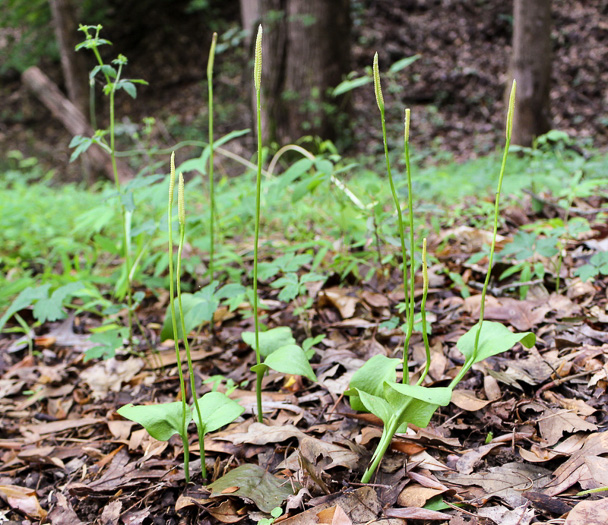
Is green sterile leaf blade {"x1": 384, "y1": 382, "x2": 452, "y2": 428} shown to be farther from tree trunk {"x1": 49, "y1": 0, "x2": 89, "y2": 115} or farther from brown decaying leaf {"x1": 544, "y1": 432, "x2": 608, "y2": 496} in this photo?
tree trunk {"x1": 49, "y1": 0, "x2": 89, "y2": 115}

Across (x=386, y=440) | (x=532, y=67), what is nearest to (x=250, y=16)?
(x=532, y=67)

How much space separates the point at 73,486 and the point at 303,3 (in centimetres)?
501

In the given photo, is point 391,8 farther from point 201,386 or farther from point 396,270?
point 201,386

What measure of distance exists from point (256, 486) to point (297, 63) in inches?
189

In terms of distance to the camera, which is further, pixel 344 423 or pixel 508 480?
pixel 344 423

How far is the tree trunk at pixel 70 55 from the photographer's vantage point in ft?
21.1

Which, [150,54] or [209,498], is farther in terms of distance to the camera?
[150,54]

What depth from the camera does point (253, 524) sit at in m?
0.97

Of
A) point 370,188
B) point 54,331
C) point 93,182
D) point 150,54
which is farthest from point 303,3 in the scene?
point 150,54

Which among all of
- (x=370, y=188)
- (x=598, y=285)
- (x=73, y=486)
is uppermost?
(x=370, y=188)

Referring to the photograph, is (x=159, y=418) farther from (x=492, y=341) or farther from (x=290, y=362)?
(x=492, y=341)

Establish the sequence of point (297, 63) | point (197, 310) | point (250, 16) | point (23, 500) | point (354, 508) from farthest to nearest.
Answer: point (250, 16) < point (297, 63) < point (197, 310) < point (23, 500) < point (354, 508)

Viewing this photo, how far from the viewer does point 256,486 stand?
3.37 feet

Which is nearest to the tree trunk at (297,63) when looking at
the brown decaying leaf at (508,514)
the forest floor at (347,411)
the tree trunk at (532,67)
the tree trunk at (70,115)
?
the tree trunk at (532,67)
